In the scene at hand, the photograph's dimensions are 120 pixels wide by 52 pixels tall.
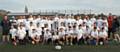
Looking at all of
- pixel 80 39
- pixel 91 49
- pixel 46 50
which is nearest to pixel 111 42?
pixel 80 39

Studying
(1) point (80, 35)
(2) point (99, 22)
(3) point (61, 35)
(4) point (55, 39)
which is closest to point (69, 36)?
(3) point (61, 35)

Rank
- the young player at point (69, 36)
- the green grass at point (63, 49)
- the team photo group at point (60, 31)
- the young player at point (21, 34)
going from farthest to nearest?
the young player at point (21, 34) → the team photo group at point (60, 31) → the young player at point (69, 36) → the green grass at point (63, 49)

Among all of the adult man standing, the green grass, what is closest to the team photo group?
the adult man standing

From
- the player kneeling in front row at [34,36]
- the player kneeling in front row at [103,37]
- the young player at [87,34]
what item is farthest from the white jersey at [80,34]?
the player kneeling in front row at [34,36]

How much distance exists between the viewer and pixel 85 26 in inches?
875

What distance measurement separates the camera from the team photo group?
21578 mm

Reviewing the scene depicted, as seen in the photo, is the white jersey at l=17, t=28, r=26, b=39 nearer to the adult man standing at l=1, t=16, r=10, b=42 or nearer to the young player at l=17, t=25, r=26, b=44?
the young player at l=17, t=25, r=26, b=44

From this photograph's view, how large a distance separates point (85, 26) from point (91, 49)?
3498mm

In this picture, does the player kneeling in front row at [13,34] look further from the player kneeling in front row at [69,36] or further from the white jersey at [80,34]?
the white jersey at [80,34]

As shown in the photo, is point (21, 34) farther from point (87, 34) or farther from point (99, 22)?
point (99, 22)

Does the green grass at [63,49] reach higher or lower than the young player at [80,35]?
lower

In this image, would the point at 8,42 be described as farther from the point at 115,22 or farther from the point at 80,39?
the point at 115,22

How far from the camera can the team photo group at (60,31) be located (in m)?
21.6

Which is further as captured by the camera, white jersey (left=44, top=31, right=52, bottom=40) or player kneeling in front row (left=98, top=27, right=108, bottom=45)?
white jersey (left=44, top=31, right=52, bottom=40)
